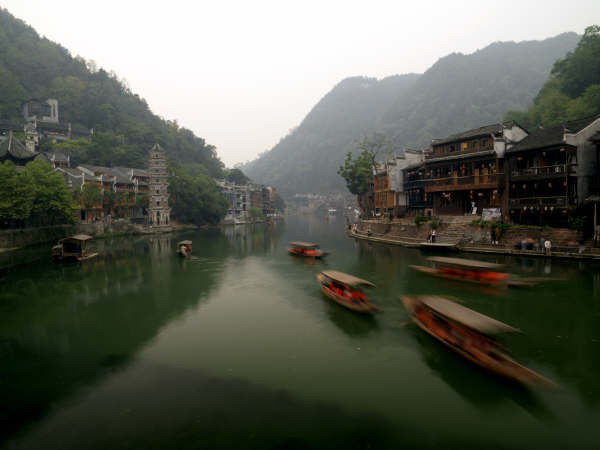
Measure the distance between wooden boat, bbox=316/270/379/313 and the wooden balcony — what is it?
30.2 metres

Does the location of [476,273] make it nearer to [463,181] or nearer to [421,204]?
[463,181]

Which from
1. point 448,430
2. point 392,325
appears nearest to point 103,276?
point 392,325

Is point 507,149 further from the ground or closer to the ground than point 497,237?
further from the ground

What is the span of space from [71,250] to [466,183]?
169 feet

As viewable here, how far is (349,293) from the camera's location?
20281 mm

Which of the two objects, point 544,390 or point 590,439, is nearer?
point 590,439

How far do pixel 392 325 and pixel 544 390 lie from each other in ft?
24.0

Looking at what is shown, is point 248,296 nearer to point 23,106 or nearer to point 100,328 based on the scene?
point 100,328

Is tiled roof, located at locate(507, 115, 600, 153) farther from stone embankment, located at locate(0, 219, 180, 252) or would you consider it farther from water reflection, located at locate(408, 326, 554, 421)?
stone embankment, located at locate(0, 219, 180, 252)

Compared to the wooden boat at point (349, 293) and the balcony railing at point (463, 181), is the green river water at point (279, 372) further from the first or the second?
the balcony railing at point (463, 181)

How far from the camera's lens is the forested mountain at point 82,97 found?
9694 cm

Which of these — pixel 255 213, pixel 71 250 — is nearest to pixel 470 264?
pixel 71 250

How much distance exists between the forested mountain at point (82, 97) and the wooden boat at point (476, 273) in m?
98.2

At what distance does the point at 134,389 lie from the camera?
39.2 ft
